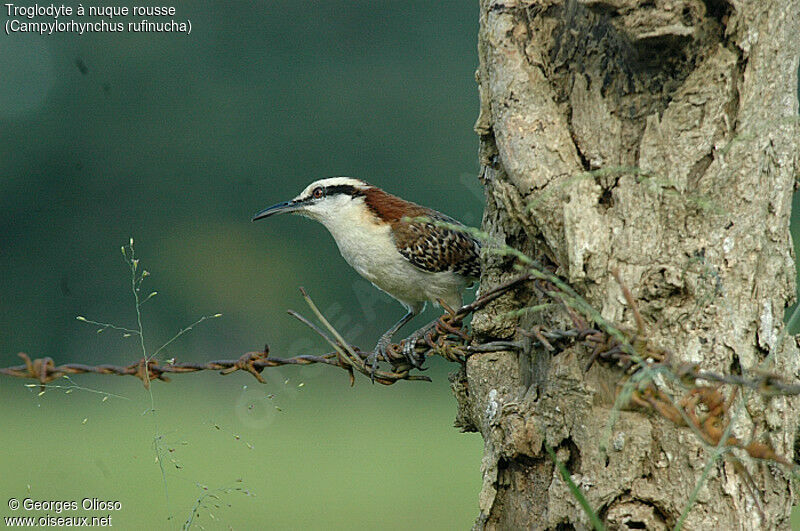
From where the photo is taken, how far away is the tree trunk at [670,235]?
2484mm

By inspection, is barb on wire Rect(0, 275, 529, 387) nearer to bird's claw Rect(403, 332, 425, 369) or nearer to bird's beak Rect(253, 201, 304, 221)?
bird's claw Rect(403, 332, 425, 369)

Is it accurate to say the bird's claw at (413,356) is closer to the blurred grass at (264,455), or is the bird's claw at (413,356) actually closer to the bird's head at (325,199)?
the bird's head at (325,199)

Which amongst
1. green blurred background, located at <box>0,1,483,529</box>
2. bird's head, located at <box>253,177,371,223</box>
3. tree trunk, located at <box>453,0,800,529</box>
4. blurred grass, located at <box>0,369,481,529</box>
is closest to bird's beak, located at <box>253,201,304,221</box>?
bird's head, located at <box>253,177,371,223</box>

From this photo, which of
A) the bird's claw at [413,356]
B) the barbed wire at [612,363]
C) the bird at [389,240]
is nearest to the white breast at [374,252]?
the bird at [389,240]

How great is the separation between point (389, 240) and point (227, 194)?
52.3ft

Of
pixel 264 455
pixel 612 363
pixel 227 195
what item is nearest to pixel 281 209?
pixel 612 363

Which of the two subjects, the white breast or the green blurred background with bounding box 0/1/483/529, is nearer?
the white breast

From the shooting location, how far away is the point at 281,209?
4973mm

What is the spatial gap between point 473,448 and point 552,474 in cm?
1283

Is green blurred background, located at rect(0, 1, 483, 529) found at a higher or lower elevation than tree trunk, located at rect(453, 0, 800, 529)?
lower

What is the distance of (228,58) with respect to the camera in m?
21.4

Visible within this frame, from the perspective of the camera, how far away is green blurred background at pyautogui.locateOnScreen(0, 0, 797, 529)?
16031 millimetres

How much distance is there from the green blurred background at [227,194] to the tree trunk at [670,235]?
11.4m

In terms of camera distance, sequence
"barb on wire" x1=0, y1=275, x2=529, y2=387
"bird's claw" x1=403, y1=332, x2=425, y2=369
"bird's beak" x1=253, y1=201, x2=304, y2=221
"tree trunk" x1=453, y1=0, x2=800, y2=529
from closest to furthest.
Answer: "tree trunk" x1=453, y1=0, x2=800, y2=529 → "barb on wire" x1=0, y1=275, x2=529, y2=387 → "bird's claw" x1=403, y1=332, x2=425, y2=369 → "bird's beak" x1=253, y1=201, x2=304, y2=221
